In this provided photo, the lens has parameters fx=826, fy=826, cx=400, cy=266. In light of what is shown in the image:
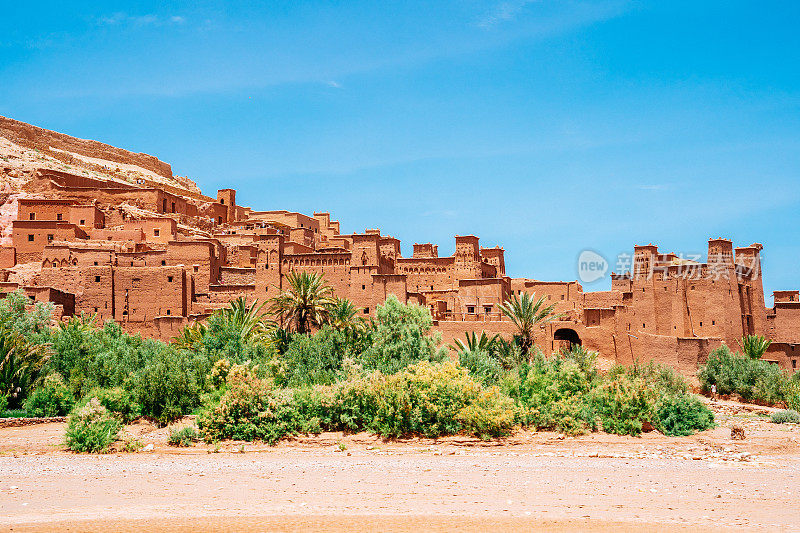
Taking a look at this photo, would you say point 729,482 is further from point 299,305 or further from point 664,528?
point 299,305

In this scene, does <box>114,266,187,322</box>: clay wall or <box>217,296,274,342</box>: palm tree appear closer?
<box>217,296,274,342</box>: palm tree

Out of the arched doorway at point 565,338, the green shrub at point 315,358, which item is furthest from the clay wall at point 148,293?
the arched doorway at point 565,338

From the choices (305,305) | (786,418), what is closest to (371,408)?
(305,305)

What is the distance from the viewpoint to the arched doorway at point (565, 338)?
3607 cm

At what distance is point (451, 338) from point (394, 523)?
74.3 ft

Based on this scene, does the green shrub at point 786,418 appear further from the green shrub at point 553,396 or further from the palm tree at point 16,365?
the palm tree at point 16,365

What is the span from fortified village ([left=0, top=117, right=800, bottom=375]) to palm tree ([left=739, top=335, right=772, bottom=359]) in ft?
1.68

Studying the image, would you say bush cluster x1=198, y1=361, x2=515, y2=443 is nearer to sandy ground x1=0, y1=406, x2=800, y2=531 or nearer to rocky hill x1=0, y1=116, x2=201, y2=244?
sandy ground x1=0, y1=406, x2=800, y2=531

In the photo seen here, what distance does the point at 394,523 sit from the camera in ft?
40.1

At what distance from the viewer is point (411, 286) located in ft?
141

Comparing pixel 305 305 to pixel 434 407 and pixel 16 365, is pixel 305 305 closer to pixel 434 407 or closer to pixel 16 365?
pixel 16 365

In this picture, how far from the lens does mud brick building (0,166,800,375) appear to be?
35969 millimetres

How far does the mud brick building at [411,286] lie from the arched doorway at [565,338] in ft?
0.22

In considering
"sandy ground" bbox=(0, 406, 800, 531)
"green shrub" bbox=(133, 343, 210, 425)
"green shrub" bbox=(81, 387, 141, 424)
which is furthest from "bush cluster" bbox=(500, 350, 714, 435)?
"green shrub" bbox=(81, 387, 141, 424)
